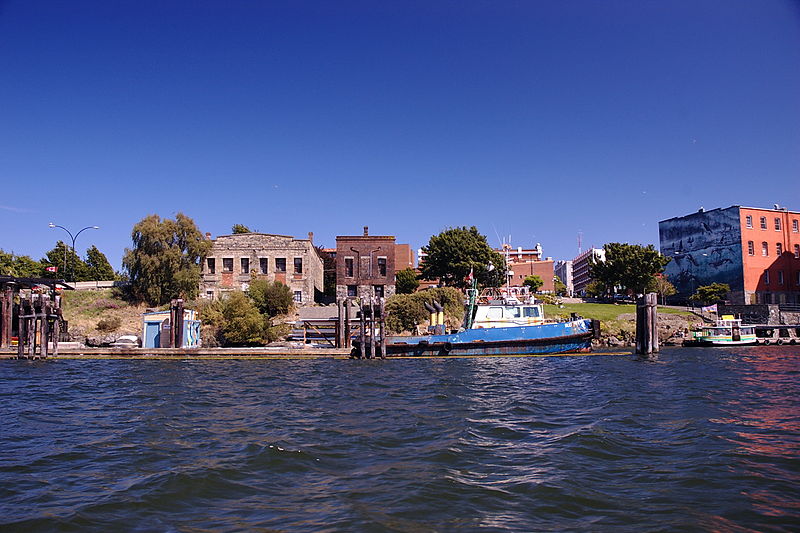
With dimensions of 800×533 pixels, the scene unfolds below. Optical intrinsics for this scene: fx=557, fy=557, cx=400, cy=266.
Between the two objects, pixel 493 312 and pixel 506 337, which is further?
pixel 493 312

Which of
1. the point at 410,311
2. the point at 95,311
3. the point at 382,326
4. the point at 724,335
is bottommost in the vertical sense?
the point at 724,335

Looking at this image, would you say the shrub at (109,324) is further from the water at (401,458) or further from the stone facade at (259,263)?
the water at (401,458)

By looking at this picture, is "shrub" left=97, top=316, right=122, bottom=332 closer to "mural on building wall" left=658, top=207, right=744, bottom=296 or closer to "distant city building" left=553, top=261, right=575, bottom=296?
"mural on building wall" left=658, top=207, right=744, bottom=296

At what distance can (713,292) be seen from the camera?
2363 inches

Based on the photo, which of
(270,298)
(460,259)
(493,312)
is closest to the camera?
(493,312)

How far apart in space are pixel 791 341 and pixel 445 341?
33205mm

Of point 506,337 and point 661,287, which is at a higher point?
point 661,287

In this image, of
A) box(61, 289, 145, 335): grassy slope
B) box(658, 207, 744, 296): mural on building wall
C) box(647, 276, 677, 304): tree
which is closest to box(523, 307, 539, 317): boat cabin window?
box(61, 289, 145, 335): grassy slope

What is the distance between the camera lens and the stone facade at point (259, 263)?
53.9m

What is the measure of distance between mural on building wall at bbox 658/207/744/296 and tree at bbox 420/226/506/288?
2457cm

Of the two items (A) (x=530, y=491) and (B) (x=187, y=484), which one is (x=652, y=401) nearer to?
(A) (x=530, y=491)

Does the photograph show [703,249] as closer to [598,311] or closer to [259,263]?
[598,311]

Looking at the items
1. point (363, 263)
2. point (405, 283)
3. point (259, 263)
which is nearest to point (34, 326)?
point (259, 263)

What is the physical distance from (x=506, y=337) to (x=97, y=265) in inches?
2482
